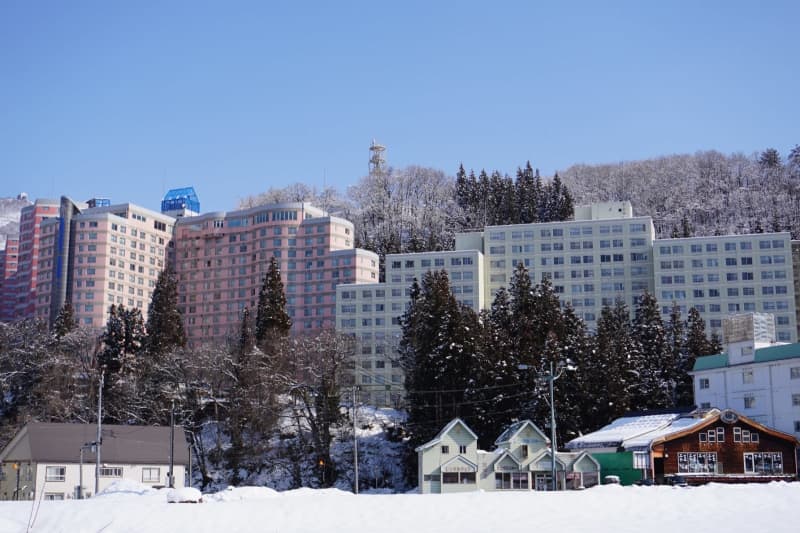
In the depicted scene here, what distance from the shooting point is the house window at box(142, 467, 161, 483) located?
2947 inches

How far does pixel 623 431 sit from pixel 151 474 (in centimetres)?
3480

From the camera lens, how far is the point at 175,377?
88.9 meters

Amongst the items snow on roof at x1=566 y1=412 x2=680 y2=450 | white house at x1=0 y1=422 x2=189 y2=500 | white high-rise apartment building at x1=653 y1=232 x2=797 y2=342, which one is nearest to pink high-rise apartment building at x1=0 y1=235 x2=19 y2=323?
white house at x1=0 y1=422 x2=189 y2=500

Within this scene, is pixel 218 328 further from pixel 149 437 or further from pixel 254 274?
pixel 149 437

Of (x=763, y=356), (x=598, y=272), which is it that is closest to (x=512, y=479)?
(x=763, y=356)

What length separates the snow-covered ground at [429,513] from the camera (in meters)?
30.8

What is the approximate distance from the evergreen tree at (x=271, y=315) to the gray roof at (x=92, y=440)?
16.6 meters

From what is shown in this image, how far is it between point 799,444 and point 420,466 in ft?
85.9

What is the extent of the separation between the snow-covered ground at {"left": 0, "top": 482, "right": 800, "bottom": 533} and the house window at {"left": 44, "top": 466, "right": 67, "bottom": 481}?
1528 inches

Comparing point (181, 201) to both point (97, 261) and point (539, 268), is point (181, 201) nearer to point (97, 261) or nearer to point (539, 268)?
point (97, 261)

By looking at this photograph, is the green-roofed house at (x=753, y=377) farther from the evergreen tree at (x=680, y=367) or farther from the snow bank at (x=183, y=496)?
the snow bank at (x=183, y=496)

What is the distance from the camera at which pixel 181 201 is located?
177 m

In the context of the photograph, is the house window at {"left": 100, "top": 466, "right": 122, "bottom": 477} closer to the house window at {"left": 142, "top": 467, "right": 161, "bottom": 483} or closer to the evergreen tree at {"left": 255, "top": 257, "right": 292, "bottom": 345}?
the house window at {"left": 142, "top": 467, "right": 161, "bottom": 483}

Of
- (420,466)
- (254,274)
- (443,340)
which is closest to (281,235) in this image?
(254,274)
